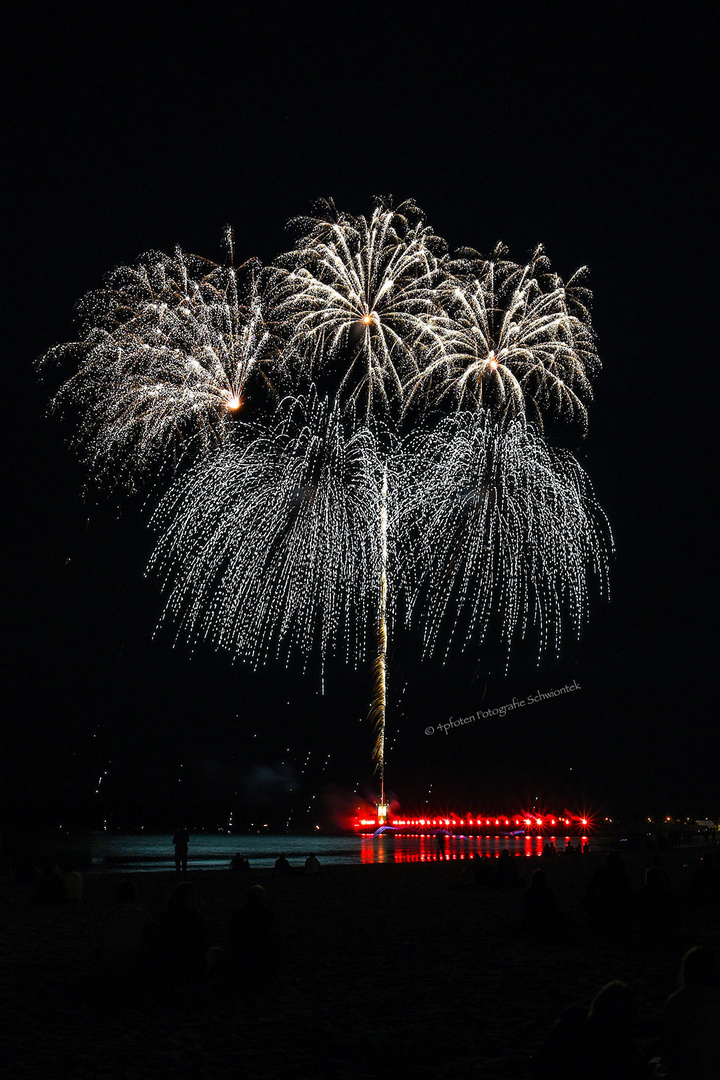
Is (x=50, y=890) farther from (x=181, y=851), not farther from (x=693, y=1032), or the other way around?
(x=693, y=1032)

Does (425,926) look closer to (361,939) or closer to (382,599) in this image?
(361,939)

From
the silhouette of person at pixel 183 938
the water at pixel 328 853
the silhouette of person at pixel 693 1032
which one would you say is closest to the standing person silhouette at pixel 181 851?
the water at pixel 328 853

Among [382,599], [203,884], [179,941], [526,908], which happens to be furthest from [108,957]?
[382,599]

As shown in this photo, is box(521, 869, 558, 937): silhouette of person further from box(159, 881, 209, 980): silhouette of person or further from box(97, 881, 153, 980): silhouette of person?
box(97, 881, 153, 980): silhouette of person

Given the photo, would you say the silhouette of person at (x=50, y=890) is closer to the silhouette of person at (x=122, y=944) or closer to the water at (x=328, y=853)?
the silhouette of person at (x=122, y=944)

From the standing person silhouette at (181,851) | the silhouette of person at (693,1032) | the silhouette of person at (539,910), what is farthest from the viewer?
the standing person silhouette at (181,851)

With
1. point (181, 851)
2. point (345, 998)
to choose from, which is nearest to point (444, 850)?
point (181, 851)

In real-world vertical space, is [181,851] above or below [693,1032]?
below

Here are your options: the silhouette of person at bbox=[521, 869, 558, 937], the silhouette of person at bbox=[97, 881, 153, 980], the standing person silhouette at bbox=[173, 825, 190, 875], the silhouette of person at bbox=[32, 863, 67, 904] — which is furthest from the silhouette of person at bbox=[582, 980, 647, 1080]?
the standing person silhouette at bbox=[173, 825, 190, 875]
